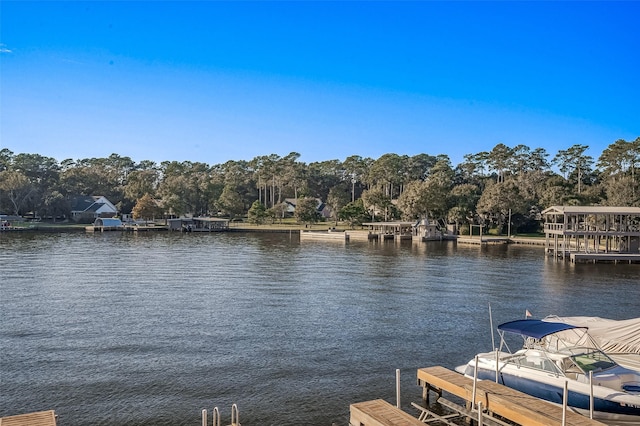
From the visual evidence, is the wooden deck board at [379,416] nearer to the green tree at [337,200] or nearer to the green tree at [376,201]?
the green tree at [376,201]

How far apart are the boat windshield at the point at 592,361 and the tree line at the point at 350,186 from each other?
75552 millimetres

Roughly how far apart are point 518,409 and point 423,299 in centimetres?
2067

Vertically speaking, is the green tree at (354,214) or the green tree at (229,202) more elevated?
the green tree at (229,202)

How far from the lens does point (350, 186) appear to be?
146 meters

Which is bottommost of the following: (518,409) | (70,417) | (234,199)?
(70,417)

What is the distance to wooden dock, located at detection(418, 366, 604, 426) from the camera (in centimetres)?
1235

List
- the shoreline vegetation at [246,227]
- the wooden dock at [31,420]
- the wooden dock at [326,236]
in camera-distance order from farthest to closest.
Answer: the shoreline vegetation at [246,227] → the wooden dock at [326,236] → the wooden dock at [31,420]

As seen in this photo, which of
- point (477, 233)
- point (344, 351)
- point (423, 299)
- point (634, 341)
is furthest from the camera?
point (477, 233)

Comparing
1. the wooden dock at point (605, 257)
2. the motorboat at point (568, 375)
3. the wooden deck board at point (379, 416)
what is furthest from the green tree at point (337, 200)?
the wooden deck board at point (379, 416)

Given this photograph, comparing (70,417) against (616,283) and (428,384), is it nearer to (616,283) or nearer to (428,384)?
(428,384)

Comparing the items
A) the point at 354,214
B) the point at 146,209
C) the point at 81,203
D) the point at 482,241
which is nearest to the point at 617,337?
the point at 482,241

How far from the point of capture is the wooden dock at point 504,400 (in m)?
12.3

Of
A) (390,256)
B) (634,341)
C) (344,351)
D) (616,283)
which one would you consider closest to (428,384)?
(344,351)

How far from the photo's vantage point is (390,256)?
203 feet
